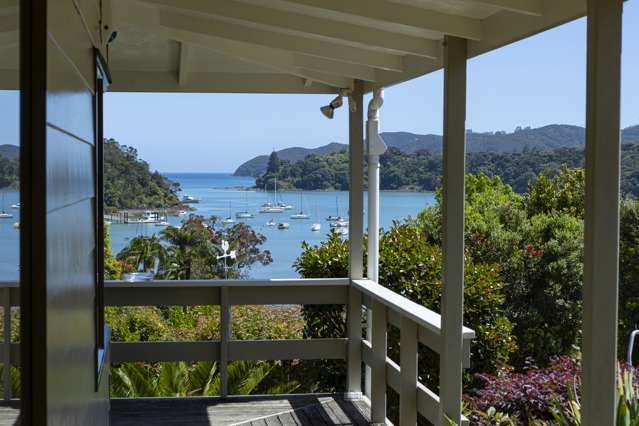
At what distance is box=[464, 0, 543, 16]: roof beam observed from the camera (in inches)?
123

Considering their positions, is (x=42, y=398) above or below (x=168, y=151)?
below

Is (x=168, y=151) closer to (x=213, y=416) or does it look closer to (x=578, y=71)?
(x=578, y=71)

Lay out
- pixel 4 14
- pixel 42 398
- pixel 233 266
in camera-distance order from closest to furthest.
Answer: pixel 4 14, pixel 42 398, pixel 233 266

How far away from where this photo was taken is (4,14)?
1.33 m

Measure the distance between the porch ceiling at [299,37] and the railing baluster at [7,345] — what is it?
2286 mm

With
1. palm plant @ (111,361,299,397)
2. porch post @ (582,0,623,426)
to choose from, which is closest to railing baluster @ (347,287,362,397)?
palm plant @ (111,361,299,397)

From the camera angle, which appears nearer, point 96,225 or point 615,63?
point 615,63

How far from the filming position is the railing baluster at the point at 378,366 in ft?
17.6

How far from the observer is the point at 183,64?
568 centimetres

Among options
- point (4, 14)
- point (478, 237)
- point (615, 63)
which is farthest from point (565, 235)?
point (4, 14)

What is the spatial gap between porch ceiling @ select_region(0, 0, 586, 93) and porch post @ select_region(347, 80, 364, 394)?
0.40 m

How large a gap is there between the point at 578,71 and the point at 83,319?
22.0 m

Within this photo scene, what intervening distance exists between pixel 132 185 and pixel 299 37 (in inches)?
720

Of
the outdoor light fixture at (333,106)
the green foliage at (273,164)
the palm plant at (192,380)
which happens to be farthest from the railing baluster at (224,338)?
the green foliage at (273,164)
